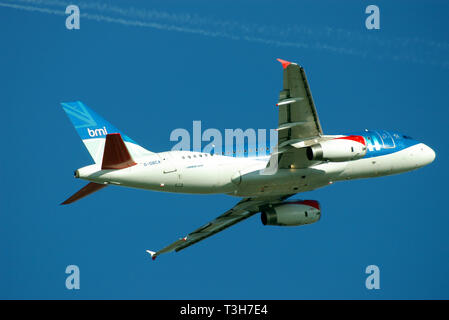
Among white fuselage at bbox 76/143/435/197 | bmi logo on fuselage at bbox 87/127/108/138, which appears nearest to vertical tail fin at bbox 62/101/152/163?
bmi logo on fuselage at bbox 87/127/108/138

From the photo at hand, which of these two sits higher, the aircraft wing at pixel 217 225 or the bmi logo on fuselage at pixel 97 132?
the bmi logo on fuselage at pixel 97 132

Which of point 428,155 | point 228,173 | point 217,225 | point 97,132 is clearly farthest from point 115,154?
point 428,155

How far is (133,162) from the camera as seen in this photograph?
41.3 metres

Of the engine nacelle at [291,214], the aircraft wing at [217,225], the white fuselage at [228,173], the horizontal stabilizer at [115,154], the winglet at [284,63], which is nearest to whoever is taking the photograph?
the winglet at [284,63]

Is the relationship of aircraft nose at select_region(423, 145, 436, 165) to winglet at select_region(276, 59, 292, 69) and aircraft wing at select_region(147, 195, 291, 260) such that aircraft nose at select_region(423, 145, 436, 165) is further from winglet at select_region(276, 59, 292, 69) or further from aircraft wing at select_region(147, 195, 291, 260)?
winglet at select_region(276, 59, 292, 69)

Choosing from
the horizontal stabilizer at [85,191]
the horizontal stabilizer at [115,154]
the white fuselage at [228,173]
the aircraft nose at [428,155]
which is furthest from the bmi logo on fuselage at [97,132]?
the aircraft nose at [428,155]

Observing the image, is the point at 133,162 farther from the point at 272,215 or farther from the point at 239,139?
the point at 272,215

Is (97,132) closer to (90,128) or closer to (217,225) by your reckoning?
(90,128)

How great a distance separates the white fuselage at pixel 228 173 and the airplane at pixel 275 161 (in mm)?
54

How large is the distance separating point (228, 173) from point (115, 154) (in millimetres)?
7087

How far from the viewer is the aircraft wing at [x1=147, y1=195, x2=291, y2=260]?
1975 inches

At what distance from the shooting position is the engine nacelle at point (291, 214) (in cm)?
4784

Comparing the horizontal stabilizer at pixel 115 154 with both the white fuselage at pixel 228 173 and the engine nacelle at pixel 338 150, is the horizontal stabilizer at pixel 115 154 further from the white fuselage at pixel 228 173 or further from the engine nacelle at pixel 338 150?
the engine nacelle at pixel 338 150

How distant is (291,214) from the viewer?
47875 mm
